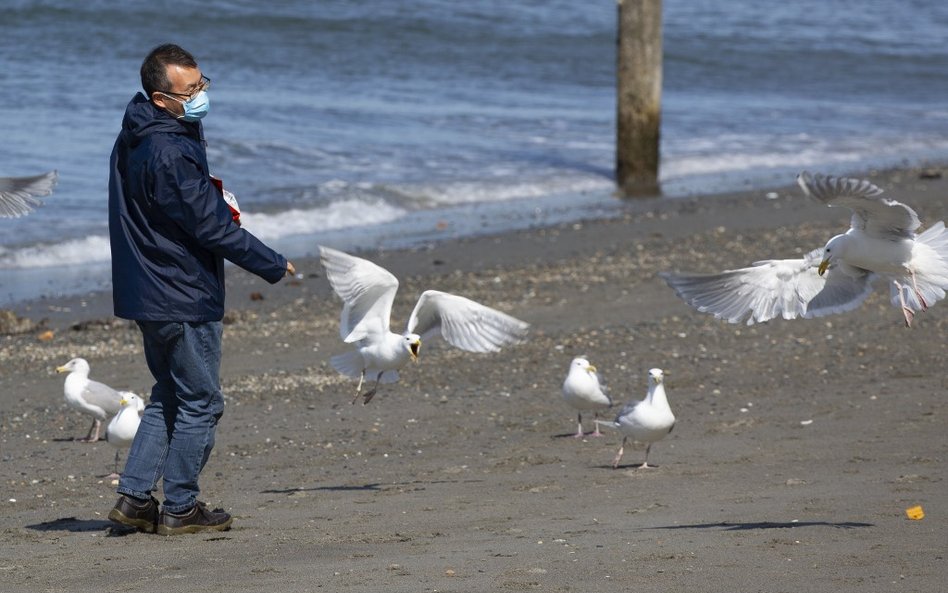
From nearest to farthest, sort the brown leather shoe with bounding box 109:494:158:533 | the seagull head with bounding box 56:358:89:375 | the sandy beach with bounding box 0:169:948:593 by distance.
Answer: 1. the sandy beach with bounding box 0:169:948:593
2. the brown leather shoe with bounding box 109:494:158:533
3. the seagull head with bounding box 56:358:89:375

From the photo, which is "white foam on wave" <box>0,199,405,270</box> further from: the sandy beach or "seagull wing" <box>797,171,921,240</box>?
"seagull wing" <box>797,171,921,240</box>

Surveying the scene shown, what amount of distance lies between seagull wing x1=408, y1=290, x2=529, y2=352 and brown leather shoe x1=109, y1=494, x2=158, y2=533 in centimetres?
220

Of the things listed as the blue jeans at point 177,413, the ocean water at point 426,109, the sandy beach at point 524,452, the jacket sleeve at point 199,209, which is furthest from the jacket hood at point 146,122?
the ocean water at point 426,109

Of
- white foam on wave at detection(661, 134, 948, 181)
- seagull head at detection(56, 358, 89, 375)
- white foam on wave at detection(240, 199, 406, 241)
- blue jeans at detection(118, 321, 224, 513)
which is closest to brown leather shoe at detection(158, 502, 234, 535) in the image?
blue jeans at detection(118, 321, 224, 513)

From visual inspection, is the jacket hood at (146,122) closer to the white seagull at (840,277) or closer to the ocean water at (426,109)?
the white seagull at (840,277)

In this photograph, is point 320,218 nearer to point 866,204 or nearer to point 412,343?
point 412,343

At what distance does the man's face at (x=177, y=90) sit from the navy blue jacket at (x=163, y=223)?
4 cm

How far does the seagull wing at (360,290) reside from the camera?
296 inches

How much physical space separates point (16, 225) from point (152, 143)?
30.9 ft

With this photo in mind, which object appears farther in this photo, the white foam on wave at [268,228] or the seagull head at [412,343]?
the white foam on wave at [268,228]

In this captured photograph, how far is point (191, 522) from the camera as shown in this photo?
5766 millimetres

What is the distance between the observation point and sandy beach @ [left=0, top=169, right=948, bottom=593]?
5.00 metres

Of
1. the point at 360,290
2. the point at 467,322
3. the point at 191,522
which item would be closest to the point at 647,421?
the point at 467,322

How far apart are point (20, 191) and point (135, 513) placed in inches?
140
